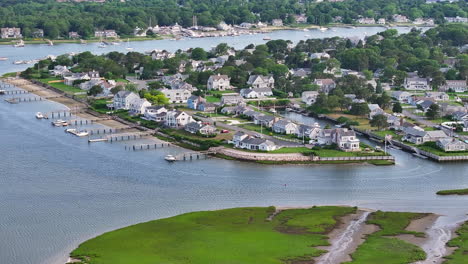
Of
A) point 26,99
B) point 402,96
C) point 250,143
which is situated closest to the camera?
point 250,143

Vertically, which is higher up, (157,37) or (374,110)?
(157,37)

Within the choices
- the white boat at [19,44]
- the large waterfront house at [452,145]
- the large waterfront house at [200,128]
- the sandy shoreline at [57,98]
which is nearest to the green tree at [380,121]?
the large waterfront house at [452,145]

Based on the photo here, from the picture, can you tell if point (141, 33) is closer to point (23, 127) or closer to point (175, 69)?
point (175, 69)

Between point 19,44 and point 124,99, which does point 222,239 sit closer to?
point 124,99

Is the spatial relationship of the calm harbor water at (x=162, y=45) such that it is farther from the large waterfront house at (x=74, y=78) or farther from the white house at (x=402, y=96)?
the white house at (x=402, y=96)

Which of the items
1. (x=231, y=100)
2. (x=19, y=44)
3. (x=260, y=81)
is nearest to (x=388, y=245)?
(x=231, y=100)

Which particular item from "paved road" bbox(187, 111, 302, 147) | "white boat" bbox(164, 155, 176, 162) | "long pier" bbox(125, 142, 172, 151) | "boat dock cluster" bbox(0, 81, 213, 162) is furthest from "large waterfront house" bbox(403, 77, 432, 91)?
"white boat" bbox(164, 155, 176, 162)
